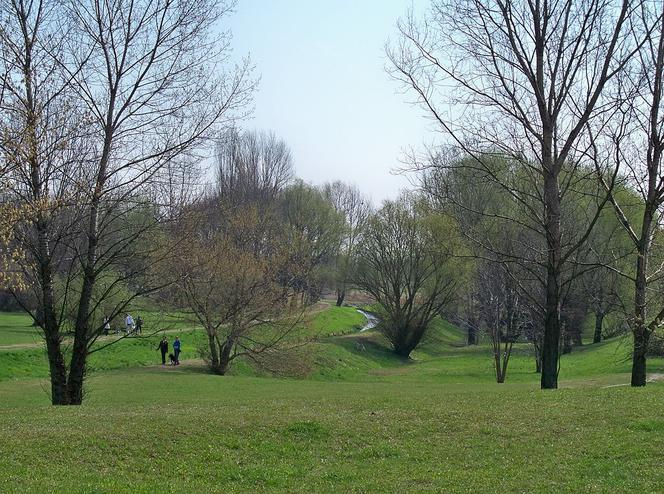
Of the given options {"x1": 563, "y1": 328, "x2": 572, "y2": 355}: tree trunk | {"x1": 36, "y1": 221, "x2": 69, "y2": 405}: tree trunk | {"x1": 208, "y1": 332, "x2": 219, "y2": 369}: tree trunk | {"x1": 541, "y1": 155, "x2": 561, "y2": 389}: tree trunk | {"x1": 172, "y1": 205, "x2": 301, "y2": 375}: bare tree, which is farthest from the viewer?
{"x1": 563, "y1": 328, "x2": 572, "y2": 355}: tree trunk

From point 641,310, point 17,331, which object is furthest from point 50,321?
point 17,331

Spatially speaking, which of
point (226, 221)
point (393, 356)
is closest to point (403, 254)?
point (393, 356)

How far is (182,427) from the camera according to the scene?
941 cm

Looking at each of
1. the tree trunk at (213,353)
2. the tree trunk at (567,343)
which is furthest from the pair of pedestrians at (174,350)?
the tree trunk at (567,343)

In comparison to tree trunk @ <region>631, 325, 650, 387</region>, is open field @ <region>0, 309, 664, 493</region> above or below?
below

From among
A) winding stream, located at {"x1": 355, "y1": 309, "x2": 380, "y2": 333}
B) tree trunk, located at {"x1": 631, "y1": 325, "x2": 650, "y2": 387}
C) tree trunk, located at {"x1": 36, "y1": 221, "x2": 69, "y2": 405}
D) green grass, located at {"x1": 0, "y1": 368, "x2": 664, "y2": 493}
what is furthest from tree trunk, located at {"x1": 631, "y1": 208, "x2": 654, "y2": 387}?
winding stream, located at {"x1": 355, "y1": 309, "x2": 380, "y2": 333}

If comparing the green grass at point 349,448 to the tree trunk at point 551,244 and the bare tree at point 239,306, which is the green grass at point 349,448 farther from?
the bare tree at point 239,306

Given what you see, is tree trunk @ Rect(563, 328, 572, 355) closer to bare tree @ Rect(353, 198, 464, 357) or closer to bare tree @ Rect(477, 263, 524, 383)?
bare tree @ Rect(353, 198, 464, 357)

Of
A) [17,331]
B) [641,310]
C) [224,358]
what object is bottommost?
[224,358]

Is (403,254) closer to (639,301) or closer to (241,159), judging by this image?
(241,159)

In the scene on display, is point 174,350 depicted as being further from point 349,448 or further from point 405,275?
point 349,448

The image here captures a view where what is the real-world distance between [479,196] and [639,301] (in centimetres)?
2010

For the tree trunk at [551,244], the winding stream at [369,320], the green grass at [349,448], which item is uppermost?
the tree trunk at [551,244]

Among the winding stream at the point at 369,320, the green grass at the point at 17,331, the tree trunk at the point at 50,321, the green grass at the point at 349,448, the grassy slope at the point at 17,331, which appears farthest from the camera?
the winding stream at the point at 369,320
